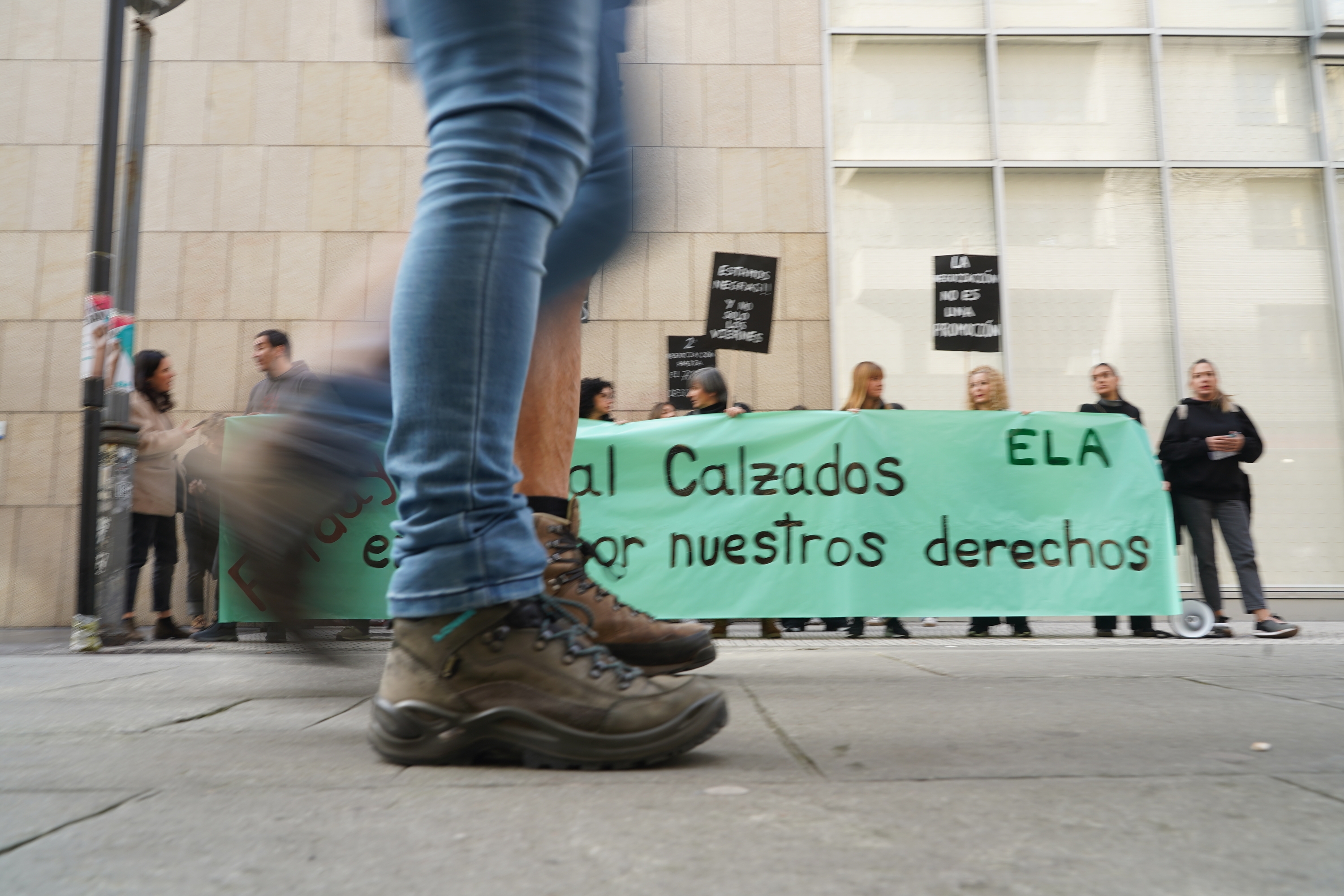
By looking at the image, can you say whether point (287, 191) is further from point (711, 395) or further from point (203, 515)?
point (203, 515)

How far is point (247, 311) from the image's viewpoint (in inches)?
336

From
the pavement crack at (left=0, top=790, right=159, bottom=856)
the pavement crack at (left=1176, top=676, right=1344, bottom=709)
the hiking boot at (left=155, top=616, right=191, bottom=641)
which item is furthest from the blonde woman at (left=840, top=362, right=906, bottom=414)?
the pavement crack at (left=0, top=790, right=159, bottom=856)

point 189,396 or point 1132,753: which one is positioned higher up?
point 189,396

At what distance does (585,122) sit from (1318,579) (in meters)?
9.00

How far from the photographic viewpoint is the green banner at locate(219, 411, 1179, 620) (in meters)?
5.33

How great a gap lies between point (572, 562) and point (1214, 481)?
5350 mm

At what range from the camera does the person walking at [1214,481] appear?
233 inches

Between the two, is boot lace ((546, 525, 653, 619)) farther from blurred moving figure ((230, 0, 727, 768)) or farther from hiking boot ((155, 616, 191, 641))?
hiking boot ((155, 616, 191, 641))

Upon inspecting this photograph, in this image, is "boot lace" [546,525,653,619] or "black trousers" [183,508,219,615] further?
"black trousers" [183,508,219,615]

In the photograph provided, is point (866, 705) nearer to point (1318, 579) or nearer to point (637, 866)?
point (637, 866)

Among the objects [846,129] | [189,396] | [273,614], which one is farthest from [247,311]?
[273,614]

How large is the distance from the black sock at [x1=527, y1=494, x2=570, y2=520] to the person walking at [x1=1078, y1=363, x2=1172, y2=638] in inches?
177

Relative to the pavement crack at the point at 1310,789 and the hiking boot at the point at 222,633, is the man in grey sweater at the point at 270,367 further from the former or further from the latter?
the pavement crack at the point at 1310,789

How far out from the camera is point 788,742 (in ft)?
4.54
